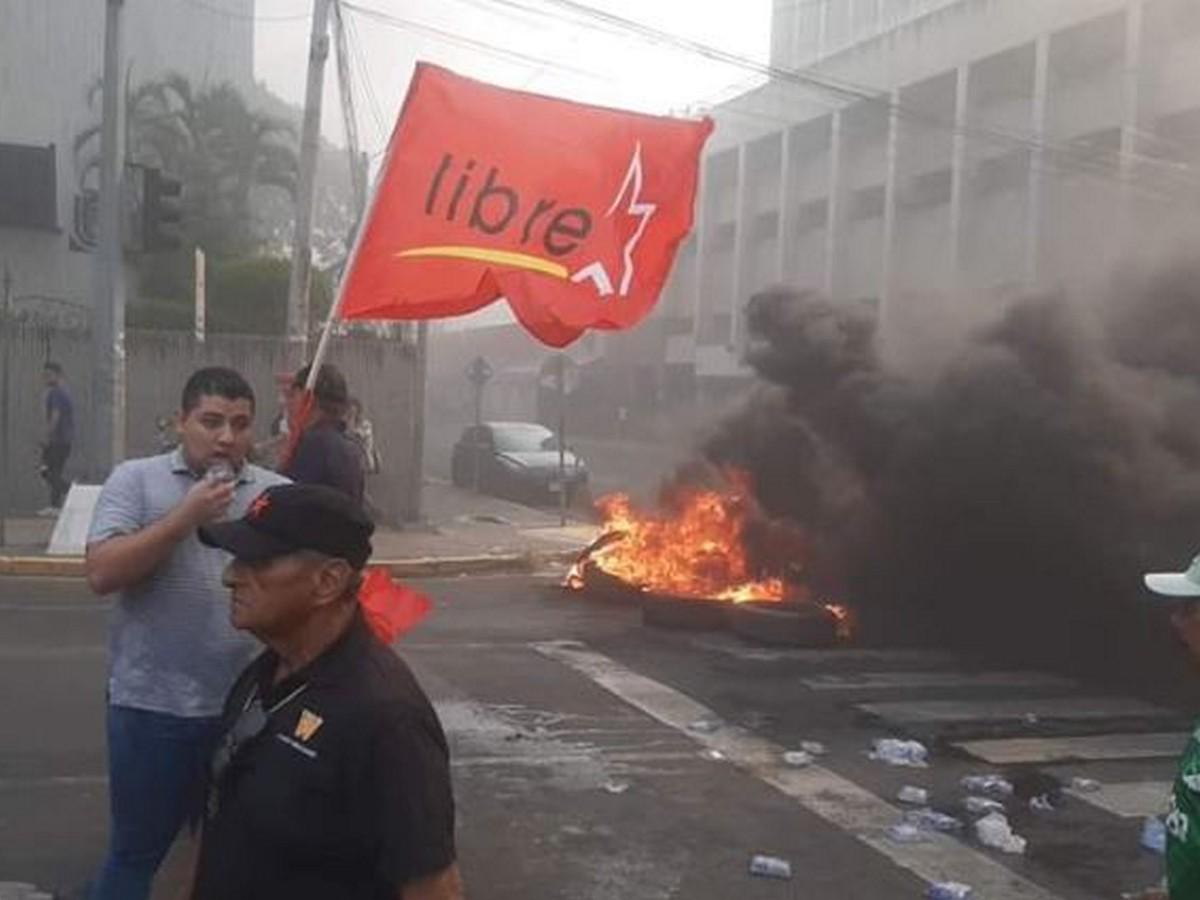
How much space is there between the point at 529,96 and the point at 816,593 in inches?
306

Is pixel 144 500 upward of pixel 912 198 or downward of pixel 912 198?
downward

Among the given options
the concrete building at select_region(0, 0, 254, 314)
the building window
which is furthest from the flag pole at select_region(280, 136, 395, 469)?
the building window

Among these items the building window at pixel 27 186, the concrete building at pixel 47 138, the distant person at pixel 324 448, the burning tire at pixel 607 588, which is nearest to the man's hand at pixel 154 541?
the distant person at pixel 324 448

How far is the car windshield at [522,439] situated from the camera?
26219 mm

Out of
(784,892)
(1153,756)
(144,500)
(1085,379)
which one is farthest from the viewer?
(1085,379)

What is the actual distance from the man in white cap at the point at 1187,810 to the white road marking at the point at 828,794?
3.00m

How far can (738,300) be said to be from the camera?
52.0m

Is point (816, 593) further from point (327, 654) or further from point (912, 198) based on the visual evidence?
point (912, 198)

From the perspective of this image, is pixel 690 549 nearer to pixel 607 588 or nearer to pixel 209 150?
pixel 607 588

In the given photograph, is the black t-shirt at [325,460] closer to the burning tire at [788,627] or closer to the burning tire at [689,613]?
the burning tire at [788,627]

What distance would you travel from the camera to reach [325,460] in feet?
19.6

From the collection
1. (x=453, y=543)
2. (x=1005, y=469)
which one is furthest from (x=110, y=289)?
(x=1005, y=469)

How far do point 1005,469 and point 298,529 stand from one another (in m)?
10.1

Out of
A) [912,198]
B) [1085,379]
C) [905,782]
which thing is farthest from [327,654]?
[912,198]
